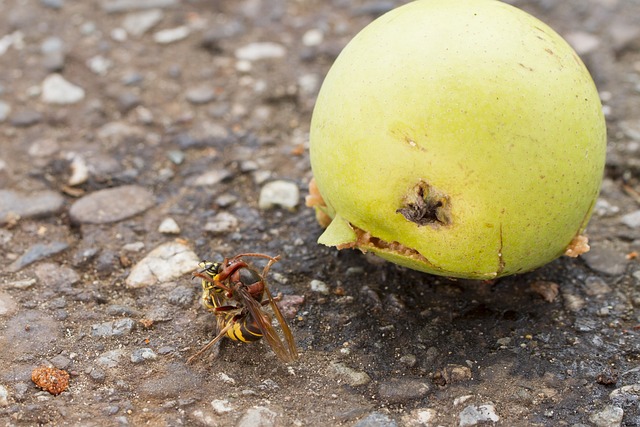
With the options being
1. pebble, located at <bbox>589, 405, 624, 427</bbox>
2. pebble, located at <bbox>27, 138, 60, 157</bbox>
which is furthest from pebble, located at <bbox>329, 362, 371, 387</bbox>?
pebble, located at <bbox>27, 138, 60, 157</bbox>

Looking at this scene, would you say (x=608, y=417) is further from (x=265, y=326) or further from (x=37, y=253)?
(x=37, y=253)

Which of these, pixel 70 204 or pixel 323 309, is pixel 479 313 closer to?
pixel 323 309

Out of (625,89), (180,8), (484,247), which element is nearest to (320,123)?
(484,247)

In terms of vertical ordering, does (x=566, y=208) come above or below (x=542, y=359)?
above

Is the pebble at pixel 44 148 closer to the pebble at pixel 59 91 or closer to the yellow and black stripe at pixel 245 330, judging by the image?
the pebble at pixel 59 91

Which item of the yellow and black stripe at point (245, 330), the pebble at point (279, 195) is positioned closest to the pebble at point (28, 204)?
the pebble at point (279, 195)

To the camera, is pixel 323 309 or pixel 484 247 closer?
pixel 484 247
